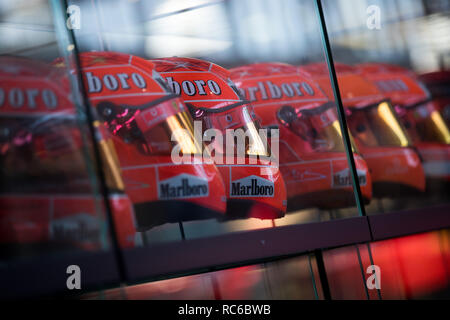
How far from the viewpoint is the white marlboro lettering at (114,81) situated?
1431 mm

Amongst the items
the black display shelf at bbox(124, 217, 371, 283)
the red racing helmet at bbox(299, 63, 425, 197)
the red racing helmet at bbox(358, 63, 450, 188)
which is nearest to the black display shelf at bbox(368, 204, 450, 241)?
the black display shelf at bbox(124, 217, 371, 283)

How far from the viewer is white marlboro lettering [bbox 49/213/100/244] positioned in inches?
42.2

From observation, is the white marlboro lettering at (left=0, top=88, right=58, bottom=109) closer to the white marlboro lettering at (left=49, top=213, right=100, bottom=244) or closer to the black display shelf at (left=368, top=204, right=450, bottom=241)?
the white marlboro lettering at (left=49, top=213, right=100, bottom=244)

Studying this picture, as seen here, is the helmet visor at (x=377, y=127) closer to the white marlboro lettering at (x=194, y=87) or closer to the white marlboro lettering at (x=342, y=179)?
the white marlboro lettering at (x=342, y=179)

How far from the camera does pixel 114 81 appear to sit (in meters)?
1.47

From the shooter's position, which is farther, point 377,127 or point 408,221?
point 377,127

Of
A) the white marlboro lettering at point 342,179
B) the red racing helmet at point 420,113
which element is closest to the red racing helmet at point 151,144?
the white marlboro lettering at point 342,179

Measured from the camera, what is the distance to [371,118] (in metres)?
2.21

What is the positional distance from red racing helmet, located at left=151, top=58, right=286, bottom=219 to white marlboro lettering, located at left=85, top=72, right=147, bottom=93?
0.56 feet

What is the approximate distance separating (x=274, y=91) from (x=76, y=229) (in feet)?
3.58

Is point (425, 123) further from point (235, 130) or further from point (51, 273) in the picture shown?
point (51, 273)

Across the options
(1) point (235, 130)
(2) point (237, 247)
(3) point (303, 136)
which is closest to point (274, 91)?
(3) point (303, 136)

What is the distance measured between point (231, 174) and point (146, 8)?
0.70 meters
